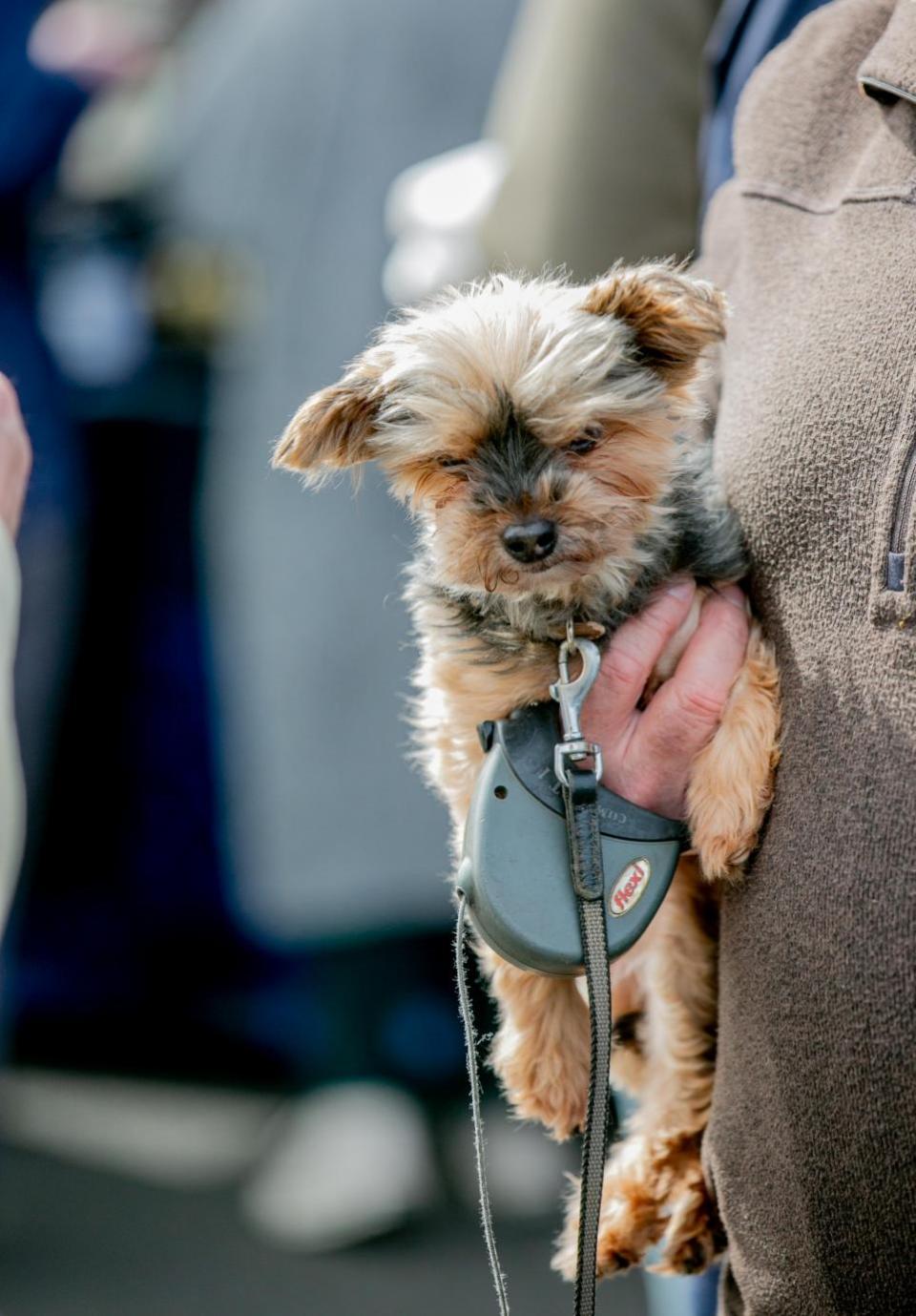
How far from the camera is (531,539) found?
1.46m

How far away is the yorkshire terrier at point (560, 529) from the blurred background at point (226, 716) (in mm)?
1581

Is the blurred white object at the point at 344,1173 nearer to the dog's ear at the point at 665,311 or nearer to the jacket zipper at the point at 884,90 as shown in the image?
the dog's ear at the point at 665,311

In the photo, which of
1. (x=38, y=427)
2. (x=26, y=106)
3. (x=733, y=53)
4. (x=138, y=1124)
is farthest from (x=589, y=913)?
(x=26, y=106)

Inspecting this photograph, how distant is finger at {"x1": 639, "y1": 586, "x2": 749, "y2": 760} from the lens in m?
1.38

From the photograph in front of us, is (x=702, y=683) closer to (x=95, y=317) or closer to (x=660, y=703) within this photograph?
(x=660, y=703)

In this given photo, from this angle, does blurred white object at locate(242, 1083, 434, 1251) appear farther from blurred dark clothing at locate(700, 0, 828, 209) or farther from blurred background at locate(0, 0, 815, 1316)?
blurred dark clothing at locate(700, 0, 828, 209)

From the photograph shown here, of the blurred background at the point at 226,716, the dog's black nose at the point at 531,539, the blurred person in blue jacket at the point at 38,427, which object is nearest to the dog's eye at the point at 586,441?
the dog's black nose at the point at 531,539

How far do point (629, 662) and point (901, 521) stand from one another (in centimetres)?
36

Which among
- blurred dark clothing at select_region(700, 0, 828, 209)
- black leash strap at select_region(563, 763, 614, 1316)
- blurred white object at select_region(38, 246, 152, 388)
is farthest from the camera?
blurred white object at select_region(38, 246, 152, 388)

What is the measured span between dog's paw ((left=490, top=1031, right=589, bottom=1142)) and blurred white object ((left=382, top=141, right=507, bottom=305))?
54.5 inches

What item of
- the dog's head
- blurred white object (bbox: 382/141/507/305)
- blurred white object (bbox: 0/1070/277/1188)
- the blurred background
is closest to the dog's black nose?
the dog's head

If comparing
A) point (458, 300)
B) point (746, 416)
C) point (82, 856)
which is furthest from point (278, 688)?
point (746, 416)

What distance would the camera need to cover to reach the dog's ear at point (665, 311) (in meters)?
1.39

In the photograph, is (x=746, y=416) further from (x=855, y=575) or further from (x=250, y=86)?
(x=250, y=86)
